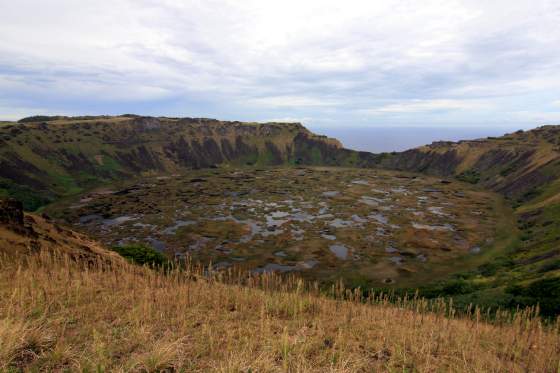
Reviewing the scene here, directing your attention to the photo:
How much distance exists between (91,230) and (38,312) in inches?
3633

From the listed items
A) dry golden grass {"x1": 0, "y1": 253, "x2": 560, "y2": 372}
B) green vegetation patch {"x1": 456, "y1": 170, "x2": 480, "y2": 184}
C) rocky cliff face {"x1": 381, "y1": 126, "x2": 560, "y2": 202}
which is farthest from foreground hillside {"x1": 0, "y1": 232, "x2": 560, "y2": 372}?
green vegetation patch {"x1": 456, "y1": 170, "x2": 480, "y2": 184}

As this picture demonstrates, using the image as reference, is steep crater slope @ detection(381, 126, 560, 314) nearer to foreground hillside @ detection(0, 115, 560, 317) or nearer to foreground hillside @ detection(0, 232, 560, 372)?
foreground hillside @ detection(0, 115, 560, 317)

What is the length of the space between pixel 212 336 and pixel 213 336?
14 centimetres

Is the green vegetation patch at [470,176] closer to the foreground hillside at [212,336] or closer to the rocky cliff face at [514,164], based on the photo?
the rocky cliff face at [514,164]

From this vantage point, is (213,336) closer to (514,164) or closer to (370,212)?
(370,212)

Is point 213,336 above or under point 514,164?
under

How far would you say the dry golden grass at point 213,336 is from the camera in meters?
7.16

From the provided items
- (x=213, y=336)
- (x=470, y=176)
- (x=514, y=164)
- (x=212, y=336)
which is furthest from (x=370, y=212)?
(x=212, y=336)

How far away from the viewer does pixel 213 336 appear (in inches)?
356

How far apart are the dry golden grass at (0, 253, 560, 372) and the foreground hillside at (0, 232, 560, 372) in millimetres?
33

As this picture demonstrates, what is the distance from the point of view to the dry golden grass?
7.16m

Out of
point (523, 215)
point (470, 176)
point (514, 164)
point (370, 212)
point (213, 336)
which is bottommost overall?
point (370, 212)

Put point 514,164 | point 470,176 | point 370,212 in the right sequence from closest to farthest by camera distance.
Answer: point 370,212 < point 514,164 < point 470,176

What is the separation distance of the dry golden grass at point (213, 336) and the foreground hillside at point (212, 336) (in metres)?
0.03
